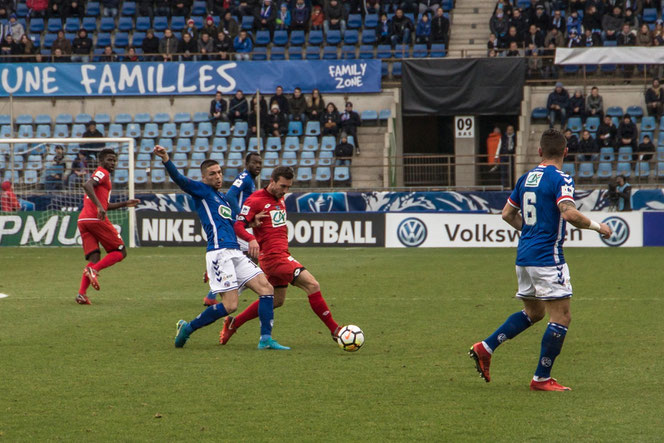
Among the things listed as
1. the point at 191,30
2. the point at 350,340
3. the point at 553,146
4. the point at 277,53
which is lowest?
the point at 350,340

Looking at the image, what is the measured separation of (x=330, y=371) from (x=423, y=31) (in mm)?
24560

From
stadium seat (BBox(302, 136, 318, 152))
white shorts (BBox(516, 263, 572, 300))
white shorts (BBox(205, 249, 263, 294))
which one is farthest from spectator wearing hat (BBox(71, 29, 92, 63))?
white shorts (BBox(516, 263, 572, 300))

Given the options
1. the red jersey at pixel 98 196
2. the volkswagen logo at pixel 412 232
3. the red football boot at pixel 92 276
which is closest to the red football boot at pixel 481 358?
the red football boot at pixel 92 276

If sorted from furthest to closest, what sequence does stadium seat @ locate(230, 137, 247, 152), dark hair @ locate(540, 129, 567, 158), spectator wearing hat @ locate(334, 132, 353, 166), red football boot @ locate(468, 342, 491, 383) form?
stadium seat @ locate(230, 137, 247, 152) < spectator wearing hat @ locate(334, 132, 353, 166) < red football boot @ locate(468, 342, 491, 383) < dark hair @ locate(540, 129, 567, 158)

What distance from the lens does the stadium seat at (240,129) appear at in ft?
99.6

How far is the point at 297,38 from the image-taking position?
107 ft

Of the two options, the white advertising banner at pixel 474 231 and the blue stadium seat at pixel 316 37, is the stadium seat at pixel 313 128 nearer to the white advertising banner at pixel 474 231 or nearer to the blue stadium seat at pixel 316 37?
the blue stadium seat at pixel 316 37

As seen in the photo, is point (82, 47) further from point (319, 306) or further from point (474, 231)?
point (319, 306)

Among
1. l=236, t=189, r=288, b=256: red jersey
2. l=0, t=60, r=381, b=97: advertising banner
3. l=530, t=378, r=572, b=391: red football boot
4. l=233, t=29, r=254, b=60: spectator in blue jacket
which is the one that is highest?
l=233, t=29, r=254, b=60: spectator in blue jacket

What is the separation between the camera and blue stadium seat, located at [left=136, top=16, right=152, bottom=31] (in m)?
34.4

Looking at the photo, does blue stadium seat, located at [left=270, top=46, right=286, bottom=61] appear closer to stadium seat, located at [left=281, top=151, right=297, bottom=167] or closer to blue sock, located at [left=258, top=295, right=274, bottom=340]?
stadium seat, located at [left=281, top=151, right=297, bottom=167]

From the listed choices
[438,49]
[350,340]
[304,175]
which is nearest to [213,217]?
[350,340]

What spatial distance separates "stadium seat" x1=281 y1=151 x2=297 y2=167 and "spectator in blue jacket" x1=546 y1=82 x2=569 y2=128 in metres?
7.68

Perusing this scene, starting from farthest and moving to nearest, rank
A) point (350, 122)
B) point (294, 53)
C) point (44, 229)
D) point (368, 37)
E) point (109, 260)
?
point (294, 53), point (368, 37), point (350, 122), point (44, 229), point (109, 260)
